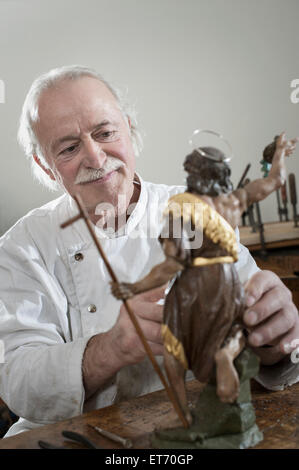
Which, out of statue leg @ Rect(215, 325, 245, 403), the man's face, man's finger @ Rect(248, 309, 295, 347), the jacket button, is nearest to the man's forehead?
the man's face

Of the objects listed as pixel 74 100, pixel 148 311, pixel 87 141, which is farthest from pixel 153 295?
pixel 74 100

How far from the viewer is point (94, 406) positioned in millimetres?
1324

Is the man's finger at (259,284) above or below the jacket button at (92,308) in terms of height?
above

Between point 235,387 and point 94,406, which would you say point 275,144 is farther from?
point 94,406

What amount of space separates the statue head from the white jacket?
0.54 m

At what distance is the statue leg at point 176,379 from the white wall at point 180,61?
2403mm

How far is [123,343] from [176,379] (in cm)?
29

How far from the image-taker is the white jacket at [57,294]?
1.24 m

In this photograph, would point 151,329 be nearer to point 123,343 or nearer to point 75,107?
point 123,343

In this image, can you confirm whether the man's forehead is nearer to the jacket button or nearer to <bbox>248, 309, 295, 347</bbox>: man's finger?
the jacket button

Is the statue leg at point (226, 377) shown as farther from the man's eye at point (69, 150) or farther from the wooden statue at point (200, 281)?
A: the man's eye at point (69, 150)

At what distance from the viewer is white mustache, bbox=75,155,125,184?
136 centimetres

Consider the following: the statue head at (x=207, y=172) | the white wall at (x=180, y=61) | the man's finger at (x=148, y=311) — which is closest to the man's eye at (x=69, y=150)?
the man's finger at (x=148, y=311)
